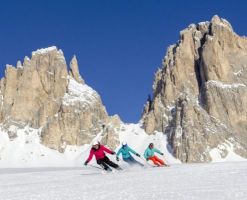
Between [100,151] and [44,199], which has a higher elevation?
[100,151]

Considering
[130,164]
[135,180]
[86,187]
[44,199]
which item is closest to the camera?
[44,199]

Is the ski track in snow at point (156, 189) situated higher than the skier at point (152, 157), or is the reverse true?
the skier at point (152, 157)

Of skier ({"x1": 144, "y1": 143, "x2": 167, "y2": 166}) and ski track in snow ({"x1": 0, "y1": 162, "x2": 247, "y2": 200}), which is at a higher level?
skier ({"x1": 144, "y1": 143, "x2": 167, "y2": 166})

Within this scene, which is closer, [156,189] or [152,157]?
[156,189]

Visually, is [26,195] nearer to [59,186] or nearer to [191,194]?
[59,186]

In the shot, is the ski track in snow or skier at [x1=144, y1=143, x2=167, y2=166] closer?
the ski track in snow

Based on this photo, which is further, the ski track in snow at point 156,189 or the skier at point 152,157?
the skier at point 152,157

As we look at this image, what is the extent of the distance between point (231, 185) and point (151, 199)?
342cm

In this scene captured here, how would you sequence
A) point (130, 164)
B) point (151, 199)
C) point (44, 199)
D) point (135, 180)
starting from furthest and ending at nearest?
point (130, 164) < point (135, 180) < point (44, 199) < point (151, 199)

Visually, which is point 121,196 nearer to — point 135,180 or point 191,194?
point 191,194

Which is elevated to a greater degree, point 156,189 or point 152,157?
point 152,157

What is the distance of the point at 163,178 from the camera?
21.8m

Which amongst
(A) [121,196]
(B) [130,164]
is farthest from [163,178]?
(B) [130,164]

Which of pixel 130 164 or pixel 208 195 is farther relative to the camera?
pixel 130 164
